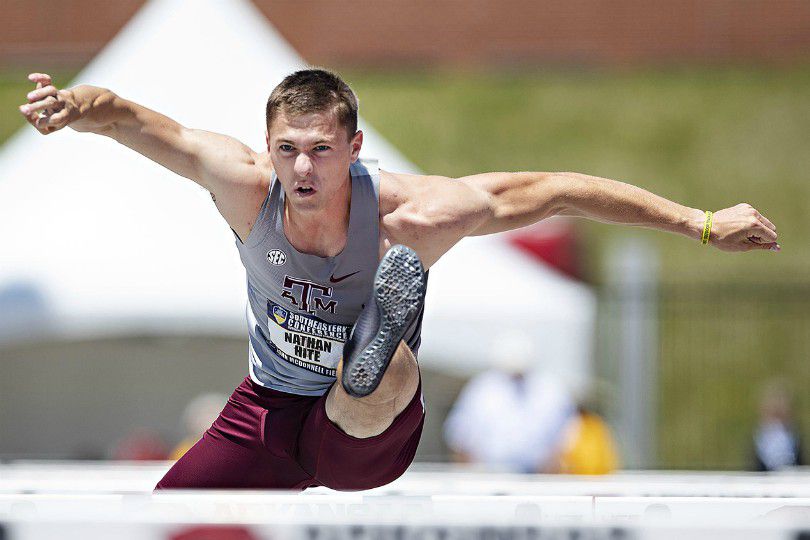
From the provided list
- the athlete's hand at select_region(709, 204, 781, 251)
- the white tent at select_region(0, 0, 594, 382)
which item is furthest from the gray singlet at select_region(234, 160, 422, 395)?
the white tent at select_region(0, 0, 594, 382)

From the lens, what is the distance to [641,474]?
698cm

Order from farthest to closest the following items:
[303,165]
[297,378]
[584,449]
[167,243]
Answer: [167,243] < [584,449] < [297,378] < [303,165]

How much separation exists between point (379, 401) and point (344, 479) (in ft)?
1.46

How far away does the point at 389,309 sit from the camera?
138 inches

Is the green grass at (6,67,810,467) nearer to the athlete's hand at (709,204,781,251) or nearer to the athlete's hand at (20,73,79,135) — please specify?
the athlete's hand at (709,204,781,251)

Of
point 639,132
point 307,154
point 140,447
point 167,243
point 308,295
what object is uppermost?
point 639,132

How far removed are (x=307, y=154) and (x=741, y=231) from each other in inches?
58.1

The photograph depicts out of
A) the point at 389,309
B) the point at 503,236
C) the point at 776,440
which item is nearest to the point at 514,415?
the point at 503,236

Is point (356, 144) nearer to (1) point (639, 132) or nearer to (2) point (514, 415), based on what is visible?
(2) point (514, 415)

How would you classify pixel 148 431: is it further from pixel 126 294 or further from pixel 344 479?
pixel 344 479

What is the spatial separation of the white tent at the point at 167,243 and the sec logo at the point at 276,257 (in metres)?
4.35

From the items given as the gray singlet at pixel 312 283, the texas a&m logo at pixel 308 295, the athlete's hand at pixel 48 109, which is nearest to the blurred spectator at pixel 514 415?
the gray singlet at pixel 312 283

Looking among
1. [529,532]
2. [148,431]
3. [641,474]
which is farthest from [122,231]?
[529,532]

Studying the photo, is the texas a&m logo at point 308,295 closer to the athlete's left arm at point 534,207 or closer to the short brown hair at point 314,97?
the athlete's left arm at point 534,207
